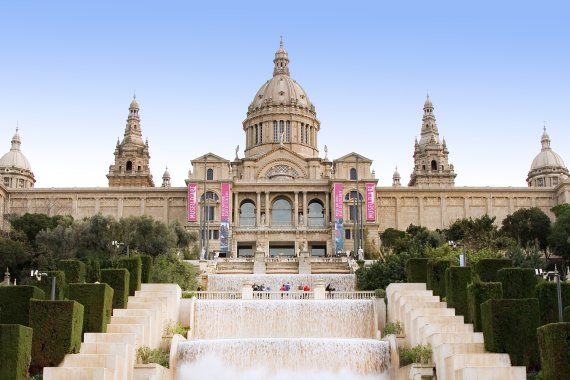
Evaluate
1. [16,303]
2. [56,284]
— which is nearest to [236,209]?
[56,284]

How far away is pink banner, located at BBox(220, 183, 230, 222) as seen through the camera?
282ft

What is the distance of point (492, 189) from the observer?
315 feet

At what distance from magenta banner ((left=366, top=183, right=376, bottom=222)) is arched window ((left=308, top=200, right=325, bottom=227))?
17.6 ft

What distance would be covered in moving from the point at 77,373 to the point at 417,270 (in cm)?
1911

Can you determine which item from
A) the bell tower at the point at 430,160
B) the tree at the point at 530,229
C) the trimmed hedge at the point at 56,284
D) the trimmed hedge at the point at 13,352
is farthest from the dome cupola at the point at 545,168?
the trimmed hedge at the point at 13,352

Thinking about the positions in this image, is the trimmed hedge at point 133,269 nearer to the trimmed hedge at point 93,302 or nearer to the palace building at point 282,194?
Answer: the trimmed hedge at point 93,302

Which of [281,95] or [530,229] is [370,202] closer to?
[530,229]

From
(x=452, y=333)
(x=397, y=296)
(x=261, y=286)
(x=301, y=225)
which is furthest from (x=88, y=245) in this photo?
(x=452, y=333)

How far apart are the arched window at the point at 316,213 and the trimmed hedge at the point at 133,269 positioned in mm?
51231

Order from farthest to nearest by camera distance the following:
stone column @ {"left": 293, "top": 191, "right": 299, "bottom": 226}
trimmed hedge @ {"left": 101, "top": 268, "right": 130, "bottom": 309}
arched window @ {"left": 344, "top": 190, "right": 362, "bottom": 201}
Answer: stone column @ {"left": 293, "top": 191, "right": 299, "bottom": 226}, arched window @ {"left": 344, "top": 190, "right": 362, "bottom": 201}, trimmed hedge @ {"left": 101, "top": 268, "right": 130, "bottom": 309}

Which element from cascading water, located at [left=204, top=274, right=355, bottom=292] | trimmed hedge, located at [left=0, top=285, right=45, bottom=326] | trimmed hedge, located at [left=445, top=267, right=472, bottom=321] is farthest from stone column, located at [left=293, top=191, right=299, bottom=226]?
trimmed hedge, located at [left=0, top=285, right=45, bottom=326]

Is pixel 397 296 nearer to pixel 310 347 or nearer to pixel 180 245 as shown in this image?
pixel 310 347

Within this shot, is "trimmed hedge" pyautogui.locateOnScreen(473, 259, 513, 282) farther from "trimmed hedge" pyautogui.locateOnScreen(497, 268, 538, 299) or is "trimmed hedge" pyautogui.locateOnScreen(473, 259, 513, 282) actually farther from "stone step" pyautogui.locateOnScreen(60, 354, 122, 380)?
"stone step" pyautogui.locateOnScreen(60, 354, 122, 380)

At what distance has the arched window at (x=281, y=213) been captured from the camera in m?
90.6
